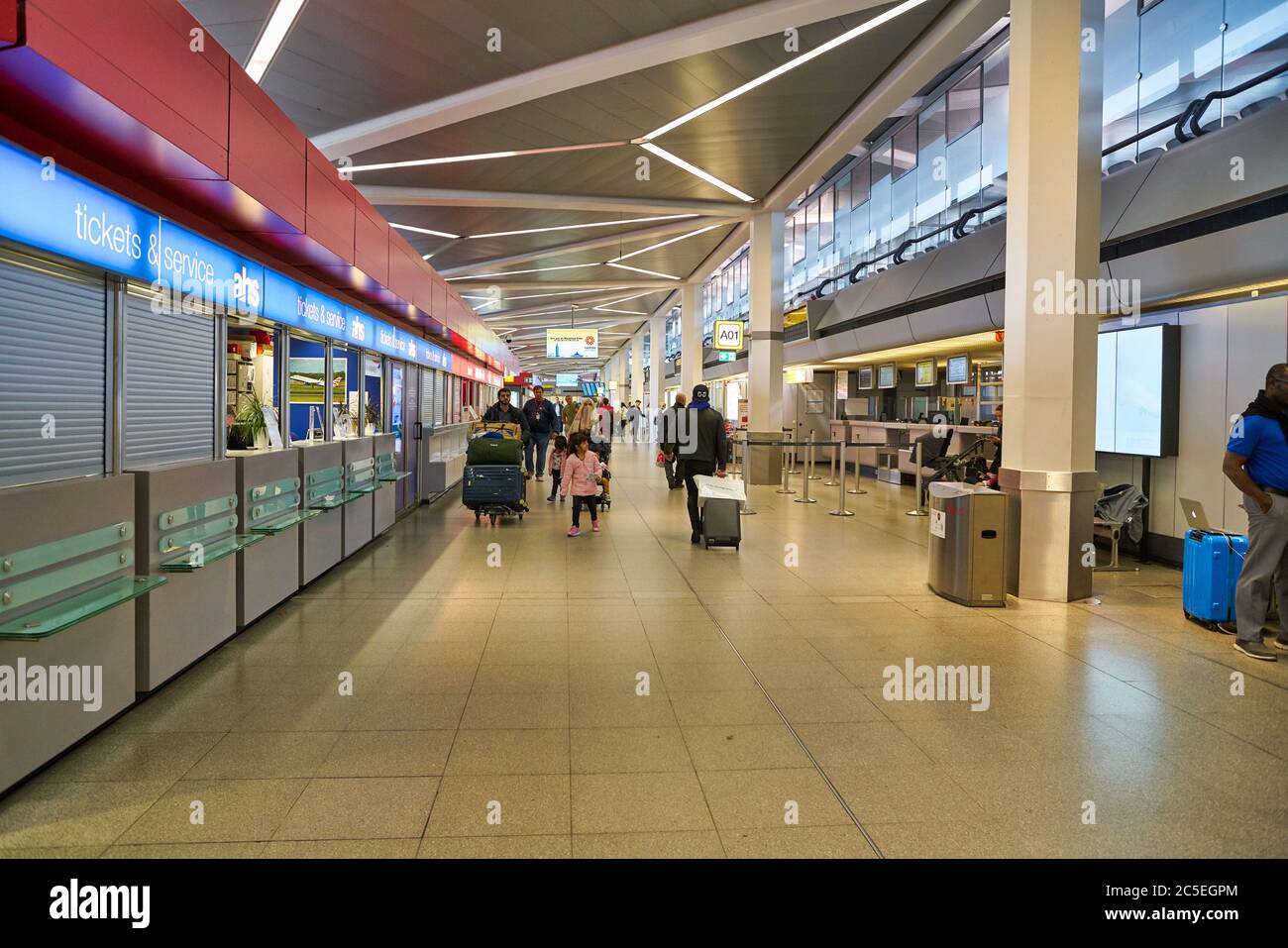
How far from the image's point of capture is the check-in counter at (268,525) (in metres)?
5.86

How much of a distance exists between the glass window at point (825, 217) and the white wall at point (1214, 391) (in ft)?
55.4

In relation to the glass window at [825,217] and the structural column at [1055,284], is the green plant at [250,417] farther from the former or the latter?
the glass window at [825,217]

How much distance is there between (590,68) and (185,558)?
785cm

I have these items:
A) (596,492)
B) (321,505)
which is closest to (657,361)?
(596,492)

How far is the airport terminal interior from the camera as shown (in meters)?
3.38

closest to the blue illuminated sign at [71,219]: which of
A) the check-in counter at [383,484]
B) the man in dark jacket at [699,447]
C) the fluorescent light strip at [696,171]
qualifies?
the check-in counter at [383,484]

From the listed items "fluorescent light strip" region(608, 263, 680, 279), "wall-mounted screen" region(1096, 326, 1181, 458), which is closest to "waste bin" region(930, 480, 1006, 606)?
"wall-mounted screen" region(1096, 326, 1181, 458)

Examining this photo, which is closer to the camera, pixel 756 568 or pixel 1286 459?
pixel 1286 459

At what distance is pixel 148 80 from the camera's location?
364 cm
